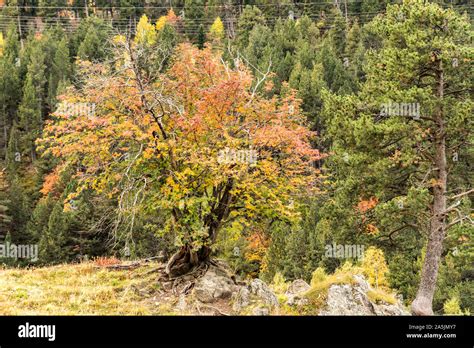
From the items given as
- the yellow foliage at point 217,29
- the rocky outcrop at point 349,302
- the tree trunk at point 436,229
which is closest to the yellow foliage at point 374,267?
the tree trunk at point 436,229

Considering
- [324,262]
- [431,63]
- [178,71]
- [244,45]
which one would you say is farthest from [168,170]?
[244,45]

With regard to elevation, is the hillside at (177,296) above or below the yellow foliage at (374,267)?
above

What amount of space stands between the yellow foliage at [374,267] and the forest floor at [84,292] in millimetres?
27509

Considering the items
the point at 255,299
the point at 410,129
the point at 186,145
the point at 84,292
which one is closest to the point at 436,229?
the point at 410,129

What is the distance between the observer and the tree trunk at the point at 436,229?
17.5 m

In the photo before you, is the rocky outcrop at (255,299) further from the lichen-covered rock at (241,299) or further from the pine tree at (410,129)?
the pine tree at (410,129)

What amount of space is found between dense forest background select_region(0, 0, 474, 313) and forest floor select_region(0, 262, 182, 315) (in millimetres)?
1295

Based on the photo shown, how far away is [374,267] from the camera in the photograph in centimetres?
4103

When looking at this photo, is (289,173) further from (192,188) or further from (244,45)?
(244,45)

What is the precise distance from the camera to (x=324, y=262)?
4478 cm

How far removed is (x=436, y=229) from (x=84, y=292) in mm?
12516

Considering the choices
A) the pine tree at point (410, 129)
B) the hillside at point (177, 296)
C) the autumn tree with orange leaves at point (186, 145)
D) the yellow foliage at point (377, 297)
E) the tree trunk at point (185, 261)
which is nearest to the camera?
the hillside at point (177, 296)

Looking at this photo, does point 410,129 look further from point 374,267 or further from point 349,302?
point 374,267

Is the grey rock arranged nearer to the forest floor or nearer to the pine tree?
the forest floor
